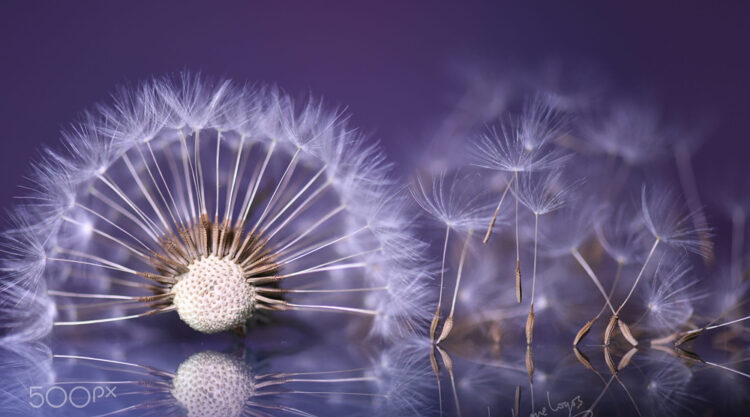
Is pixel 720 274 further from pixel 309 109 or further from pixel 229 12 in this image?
pixel 229 12

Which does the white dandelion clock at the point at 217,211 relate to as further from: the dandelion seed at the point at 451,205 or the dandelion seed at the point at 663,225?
the dandelion seed at the point at 663,225

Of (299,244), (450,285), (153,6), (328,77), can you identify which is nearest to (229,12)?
(153,6)

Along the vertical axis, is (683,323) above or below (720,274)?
below

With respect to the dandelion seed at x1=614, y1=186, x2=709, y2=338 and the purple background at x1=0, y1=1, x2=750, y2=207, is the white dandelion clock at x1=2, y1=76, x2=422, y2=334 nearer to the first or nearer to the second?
the purple background at x1=0, y1=1, x2=750, y2=207

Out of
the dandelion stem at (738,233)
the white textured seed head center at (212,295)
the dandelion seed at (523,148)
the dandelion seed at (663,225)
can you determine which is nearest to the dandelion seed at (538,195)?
the dandelion seed at (523,148)

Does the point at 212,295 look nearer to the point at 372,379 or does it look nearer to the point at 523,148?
the point at 372,379

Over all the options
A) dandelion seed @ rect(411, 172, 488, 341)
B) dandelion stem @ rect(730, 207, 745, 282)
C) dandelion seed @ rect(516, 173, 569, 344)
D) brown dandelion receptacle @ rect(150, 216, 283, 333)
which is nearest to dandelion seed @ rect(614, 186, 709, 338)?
dandelion stem @ rect(730, 207, 745, 282)
